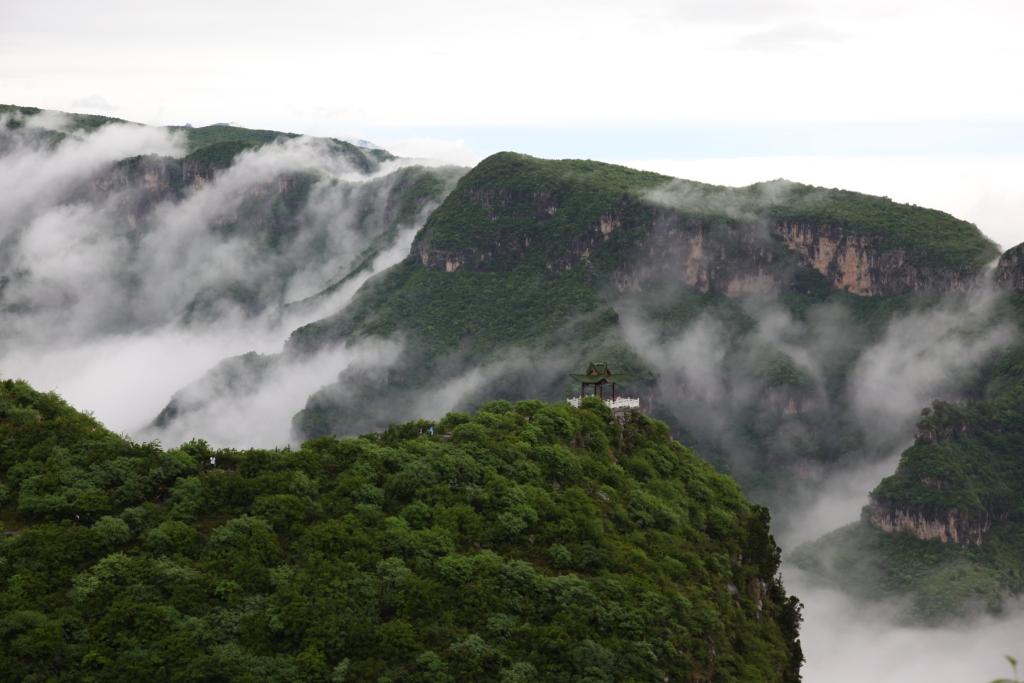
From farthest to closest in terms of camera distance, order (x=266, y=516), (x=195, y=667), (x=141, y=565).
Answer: (x=266, y=516) → (x=141, y=565) → (x=195, y=667)

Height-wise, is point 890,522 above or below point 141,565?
below

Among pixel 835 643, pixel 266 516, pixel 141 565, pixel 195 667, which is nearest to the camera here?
pixel 195 667

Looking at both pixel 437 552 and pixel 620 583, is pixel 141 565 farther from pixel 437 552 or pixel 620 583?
pixel 620 583

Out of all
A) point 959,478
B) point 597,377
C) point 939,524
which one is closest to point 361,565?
point 597,377

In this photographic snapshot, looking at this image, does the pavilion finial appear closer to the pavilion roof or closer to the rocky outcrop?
the pavilion roof

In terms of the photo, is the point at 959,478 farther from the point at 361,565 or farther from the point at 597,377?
the point at 361,565

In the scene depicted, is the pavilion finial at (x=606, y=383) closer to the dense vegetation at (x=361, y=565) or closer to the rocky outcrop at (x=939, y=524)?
the dense vegetation at (x=361, y=565)

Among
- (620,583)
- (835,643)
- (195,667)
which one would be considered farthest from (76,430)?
(835,643)
